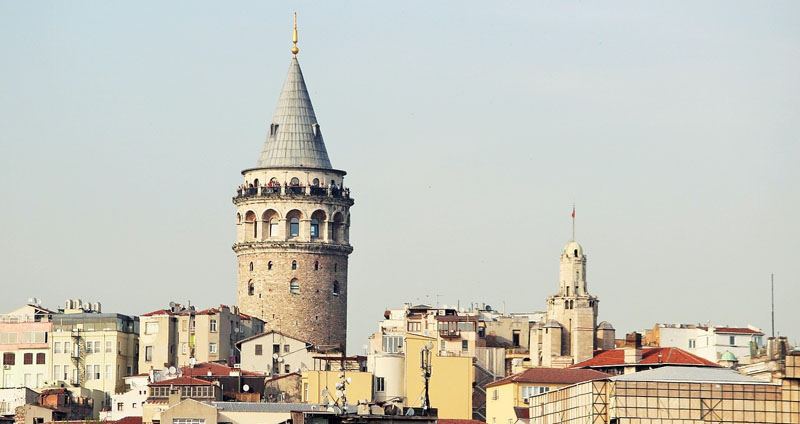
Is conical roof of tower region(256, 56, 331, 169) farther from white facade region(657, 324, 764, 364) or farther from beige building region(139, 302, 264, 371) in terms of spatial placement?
white facade region(657, 324, 764, 364)

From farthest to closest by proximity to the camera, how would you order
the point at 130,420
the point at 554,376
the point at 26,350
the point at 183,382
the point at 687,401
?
the point at 26,350 → the point at 183,382 → the point at 554,376 → the point at 130,420 → the point at 687,401

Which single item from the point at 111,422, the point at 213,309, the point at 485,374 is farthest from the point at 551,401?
the point at 213,309

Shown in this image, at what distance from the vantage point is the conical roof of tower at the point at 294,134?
470 ft

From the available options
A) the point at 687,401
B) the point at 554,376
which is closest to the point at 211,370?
the point at 554,376

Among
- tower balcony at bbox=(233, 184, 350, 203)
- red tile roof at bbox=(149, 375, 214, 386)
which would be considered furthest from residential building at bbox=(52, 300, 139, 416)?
red tile roof at bbox=(149, 375, 214, 386)

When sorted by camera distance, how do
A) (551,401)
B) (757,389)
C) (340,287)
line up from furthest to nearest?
(340,287) < (551,401) < (757,389)

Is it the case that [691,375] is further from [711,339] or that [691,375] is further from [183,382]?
[711,339]

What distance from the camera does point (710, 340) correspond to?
5246 inches

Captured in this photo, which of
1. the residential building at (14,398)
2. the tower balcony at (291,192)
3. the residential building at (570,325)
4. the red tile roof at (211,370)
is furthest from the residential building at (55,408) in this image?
the residential building at (570,325)

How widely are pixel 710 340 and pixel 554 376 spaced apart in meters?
19.6

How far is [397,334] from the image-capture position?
448 feet

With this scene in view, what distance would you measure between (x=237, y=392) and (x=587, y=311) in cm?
1935

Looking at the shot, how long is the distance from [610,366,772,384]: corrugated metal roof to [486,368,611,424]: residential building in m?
6.91

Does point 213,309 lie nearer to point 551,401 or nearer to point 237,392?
point 237,392
